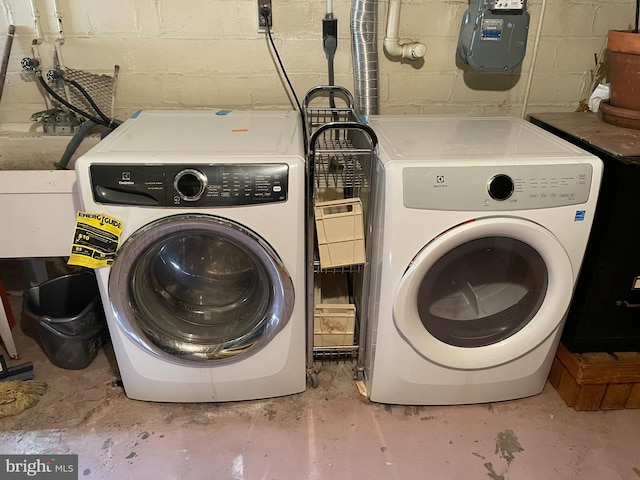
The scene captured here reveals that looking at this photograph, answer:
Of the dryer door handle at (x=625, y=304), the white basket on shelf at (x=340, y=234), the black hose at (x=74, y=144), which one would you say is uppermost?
the black hose at (x=74, y=144)

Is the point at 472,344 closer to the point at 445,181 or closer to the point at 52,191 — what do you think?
the point at 445,181

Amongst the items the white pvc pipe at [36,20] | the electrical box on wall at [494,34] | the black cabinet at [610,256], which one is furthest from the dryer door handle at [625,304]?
the white pvc pipe at [36,20]

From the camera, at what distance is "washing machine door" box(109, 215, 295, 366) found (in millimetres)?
1426

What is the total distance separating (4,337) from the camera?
1.91 metres

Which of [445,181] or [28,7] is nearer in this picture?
[445,181]

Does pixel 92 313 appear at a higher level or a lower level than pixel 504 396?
higher

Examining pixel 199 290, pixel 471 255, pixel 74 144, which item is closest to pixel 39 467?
pixel 199 290

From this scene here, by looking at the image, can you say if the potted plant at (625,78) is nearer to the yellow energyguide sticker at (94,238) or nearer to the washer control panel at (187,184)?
the washer control panel at (187,184)

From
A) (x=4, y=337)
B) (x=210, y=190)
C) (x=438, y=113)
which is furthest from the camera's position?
(x=438, y=113)

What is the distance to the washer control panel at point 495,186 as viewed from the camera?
4.50 ft

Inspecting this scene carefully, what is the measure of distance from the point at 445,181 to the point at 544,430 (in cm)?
94

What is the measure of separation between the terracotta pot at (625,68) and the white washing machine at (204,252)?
1.13 metres

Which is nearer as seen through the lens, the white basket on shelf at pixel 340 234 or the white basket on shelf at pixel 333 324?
the white basket on shelf at pixel 340 234

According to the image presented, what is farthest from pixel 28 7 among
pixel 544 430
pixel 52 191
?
pixel 544 430
